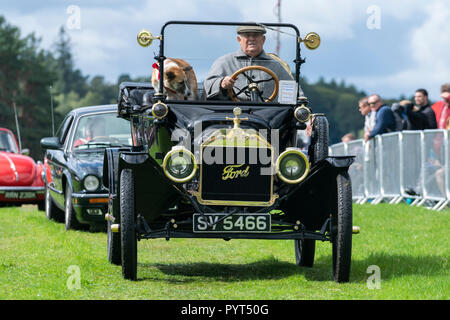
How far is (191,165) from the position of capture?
7355 mm

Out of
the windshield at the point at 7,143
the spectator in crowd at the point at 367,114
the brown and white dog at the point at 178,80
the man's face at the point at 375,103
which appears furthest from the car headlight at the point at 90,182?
the spectator in crowd at the point at 367,114

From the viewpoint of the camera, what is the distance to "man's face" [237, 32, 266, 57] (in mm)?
8906

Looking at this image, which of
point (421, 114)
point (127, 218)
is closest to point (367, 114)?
point (421, 114)

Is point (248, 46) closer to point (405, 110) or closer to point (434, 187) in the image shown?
point (434, 187)

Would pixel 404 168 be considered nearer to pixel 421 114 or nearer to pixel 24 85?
pixel 421 114

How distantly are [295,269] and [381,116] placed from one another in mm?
9339

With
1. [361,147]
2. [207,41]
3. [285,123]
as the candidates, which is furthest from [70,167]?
[361,147]

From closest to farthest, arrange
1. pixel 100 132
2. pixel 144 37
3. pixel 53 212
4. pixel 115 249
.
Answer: pixel 144 37 → pixel 115 249 → pixel 100 132 → pixel 53 212

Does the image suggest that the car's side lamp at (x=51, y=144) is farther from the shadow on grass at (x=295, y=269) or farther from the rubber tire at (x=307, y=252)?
the rubber tire at (x=307, y=252)

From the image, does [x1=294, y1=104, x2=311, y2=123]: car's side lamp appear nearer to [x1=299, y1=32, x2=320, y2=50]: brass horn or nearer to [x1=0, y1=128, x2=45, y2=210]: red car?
[x1=299, y1=32, x2=320, y2=50]: brass horn

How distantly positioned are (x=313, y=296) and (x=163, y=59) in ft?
10.0

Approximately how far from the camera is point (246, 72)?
28.7ft

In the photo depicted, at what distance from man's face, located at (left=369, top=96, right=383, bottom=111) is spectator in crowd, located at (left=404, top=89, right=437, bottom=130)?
71 centimetres

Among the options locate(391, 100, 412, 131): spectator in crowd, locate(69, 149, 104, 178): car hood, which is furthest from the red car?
locate(391, 100, 412, 131): spectator in crowd
